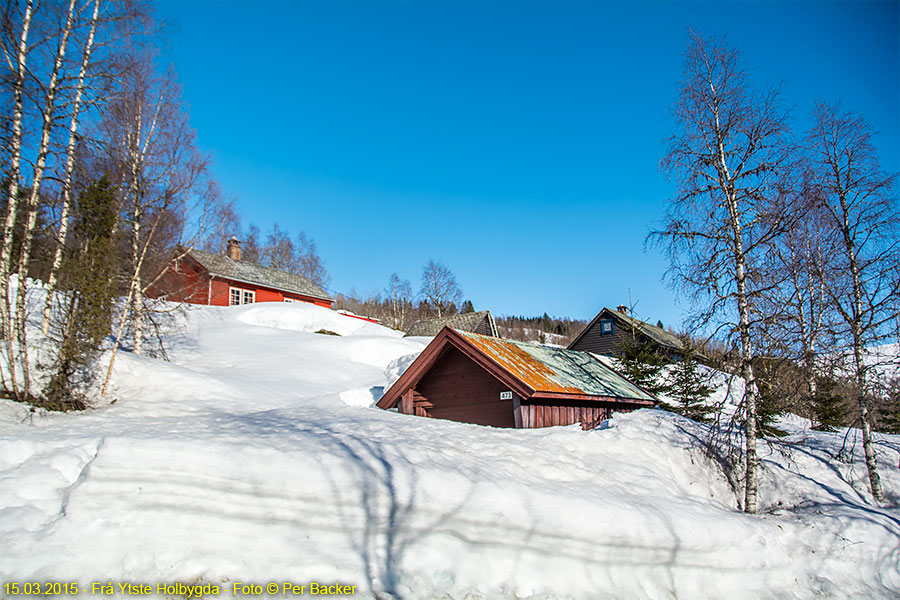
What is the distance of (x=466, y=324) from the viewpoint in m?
38.5

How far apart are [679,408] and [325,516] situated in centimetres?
1484

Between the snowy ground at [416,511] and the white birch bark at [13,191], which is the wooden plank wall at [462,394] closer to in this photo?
the snowy ground at [416,511]

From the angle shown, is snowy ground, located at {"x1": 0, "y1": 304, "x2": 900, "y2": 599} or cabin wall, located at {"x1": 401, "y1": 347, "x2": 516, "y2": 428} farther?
cabin wall, located at {"x1": 401, "y1": 347, "x2": 516, "y2": 428}

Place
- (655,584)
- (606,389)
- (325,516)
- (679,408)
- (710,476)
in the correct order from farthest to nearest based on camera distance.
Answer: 1. (679,408)
2. (606,389)
3. (710,476)
4. (655,584)
5. (325,516)

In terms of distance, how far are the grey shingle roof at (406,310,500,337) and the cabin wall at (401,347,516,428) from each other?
24165 mm

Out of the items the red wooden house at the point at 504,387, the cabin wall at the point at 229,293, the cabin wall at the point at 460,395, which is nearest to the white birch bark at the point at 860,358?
the red wooden house at the point at 504,387

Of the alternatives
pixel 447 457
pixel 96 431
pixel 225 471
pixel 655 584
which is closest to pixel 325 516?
pixel 225 471

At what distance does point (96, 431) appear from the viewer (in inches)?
311

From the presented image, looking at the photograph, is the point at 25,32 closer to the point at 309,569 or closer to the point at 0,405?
the point at 0,405

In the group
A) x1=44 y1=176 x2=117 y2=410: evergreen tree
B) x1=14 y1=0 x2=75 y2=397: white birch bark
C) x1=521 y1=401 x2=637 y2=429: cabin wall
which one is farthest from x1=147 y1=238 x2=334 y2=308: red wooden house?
x1=521 y1=401 x2=637 y2=429: cabin wall

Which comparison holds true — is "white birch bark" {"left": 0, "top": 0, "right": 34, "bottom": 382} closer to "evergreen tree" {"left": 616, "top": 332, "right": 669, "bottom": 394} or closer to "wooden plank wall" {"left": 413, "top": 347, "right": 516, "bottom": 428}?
"wooden plank wall" {"left": 413, "top": 347, "right": 516, "bottom": 428}

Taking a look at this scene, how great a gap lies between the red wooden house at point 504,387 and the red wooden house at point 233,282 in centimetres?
2306

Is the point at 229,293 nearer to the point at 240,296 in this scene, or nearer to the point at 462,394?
the point at 240,296

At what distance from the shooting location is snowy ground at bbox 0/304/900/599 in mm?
5027
